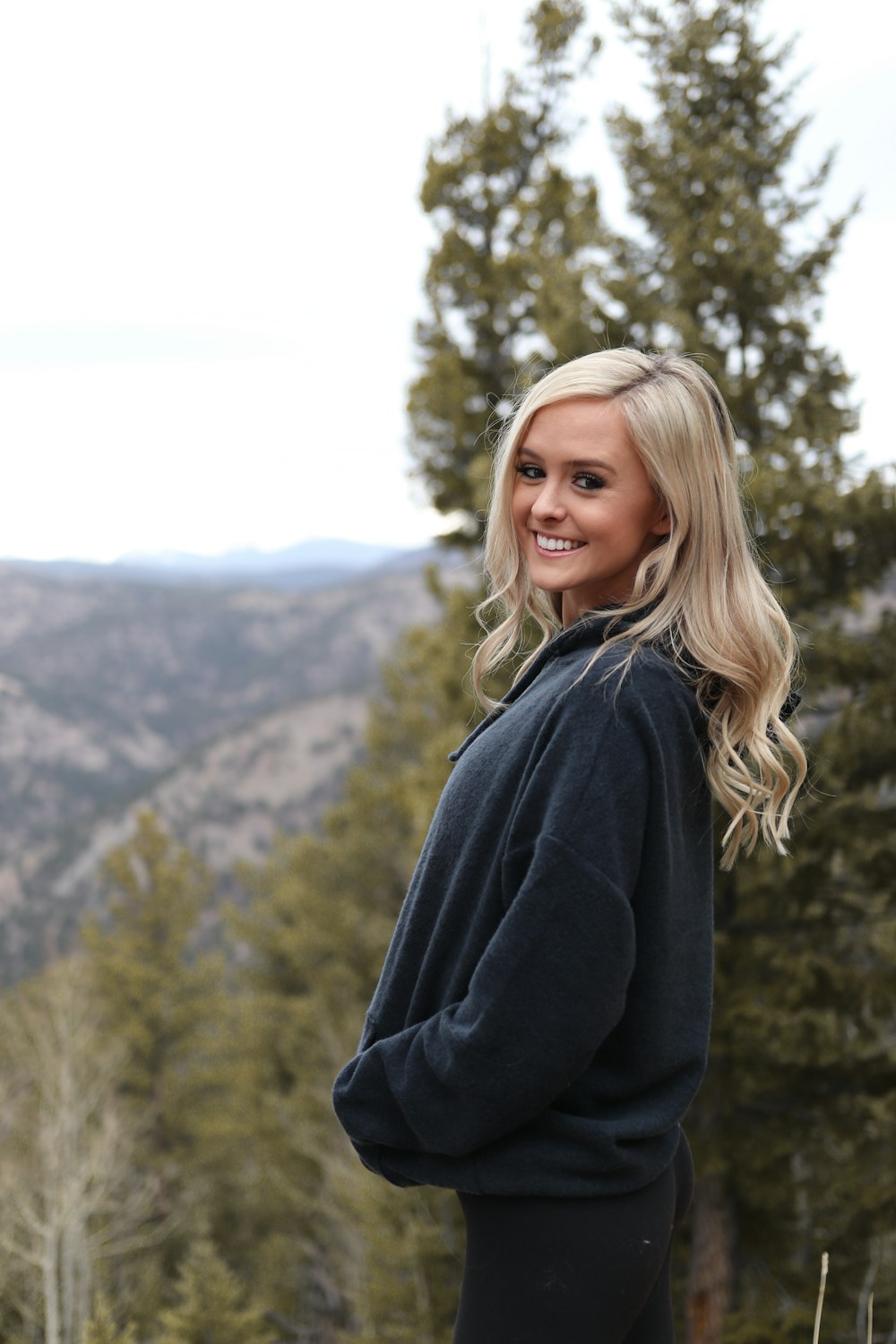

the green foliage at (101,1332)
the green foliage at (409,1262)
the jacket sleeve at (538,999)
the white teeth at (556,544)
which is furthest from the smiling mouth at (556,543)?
the green foliage at (409,1262)

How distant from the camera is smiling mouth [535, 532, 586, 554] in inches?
61.8

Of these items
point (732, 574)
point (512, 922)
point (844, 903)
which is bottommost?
point (844, 903)

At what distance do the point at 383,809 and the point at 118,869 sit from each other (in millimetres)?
5689

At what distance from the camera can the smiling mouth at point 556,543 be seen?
1.57m

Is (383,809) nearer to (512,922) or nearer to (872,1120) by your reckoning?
(872,1120)

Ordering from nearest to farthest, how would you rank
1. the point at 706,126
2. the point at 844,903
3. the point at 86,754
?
the point at 844,903 → the point at 706,126 → the point at 86,754

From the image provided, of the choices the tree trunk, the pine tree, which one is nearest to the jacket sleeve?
the pine tree

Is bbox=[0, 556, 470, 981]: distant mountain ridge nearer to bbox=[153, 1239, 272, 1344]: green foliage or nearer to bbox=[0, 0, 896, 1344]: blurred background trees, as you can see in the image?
bbox=[153, 1239, 272, 1344]: green foliage

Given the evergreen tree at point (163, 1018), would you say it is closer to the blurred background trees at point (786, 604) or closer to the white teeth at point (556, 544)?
the blurred background trees at point (786, 604)

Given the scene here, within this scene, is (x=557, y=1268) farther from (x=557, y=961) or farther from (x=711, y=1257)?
(x=711, y=1257)

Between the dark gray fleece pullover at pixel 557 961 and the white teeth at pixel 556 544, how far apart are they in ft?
0.41

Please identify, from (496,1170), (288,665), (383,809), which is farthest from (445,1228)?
(288,665)

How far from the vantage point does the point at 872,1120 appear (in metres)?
7.45

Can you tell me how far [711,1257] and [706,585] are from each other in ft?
25.4
